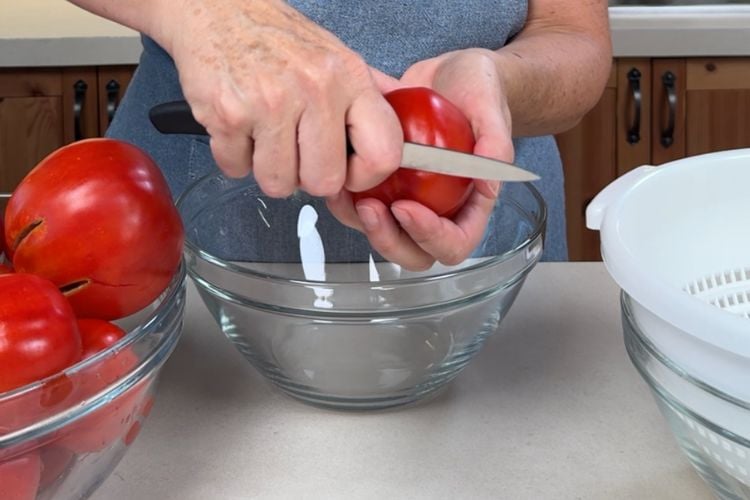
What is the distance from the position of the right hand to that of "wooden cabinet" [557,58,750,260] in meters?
1.42

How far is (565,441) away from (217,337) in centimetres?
28

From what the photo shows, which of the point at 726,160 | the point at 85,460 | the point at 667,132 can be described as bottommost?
the point at 667,132

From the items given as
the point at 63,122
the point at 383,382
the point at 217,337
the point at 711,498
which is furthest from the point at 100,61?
the point at 711,498

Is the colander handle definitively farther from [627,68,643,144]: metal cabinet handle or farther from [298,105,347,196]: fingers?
[627,68,643,144]: metal cabinet handle

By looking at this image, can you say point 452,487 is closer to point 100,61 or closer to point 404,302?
point 404,302

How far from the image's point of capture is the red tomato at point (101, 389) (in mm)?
543

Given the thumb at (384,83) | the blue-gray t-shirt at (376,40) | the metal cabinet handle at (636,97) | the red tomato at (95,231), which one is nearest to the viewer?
the red tomato at (95,231)

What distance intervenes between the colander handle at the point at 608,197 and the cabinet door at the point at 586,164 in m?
1.35

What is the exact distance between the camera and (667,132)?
6.53 ft

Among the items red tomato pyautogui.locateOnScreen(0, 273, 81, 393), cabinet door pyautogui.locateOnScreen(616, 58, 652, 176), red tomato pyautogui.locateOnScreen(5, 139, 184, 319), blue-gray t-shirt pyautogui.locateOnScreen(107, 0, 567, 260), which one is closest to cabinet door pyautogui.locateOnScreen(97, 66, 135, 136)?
blue-gray t-shirt pyautogui.locateOnScreen(107, 0, 567, 260)

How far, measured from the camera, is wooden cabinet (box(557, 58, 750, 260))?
76.7 inches

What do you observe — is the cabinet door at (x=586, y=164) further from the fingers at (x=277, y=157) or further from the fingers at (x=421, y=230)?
the fingers at (x=277, y=157)

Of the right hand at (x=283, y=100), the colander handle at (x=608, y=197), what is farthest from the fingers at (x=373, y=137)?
the colander handle at (x=608, y=197)

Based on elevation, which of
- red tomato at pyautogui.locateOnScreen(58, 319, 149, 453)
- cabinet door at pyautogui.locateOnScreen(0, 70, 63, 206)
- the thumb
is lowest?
cabinet door at pyautogui.locateOnScreen(0, 70, 63, 206)
